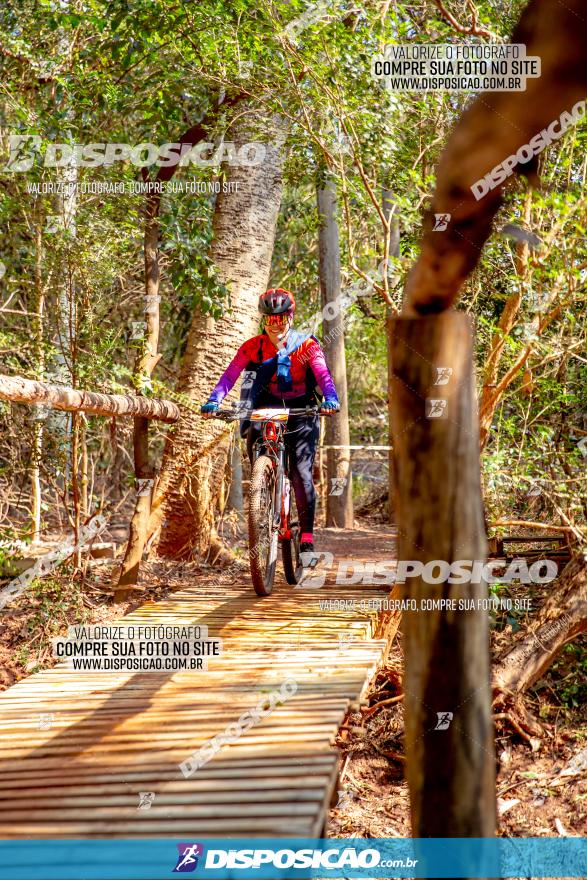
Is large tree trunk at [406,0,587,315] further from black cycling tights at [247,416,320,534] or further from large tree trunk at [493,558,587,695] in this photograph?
large tree trunk at [493,558,587,695]

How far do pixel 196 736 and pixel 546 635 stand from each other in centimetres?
304

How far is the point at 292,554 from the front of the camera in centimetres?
617

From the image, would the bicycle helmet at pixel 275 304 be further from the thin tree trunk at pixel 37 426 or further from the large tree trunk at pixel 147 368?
the thin tree trunk at pixel 37 426

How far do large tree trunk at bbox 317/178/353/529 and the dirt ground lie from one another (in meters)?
4.37

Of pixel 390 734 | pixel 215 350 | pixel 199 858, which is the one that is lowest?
pixel 390 734

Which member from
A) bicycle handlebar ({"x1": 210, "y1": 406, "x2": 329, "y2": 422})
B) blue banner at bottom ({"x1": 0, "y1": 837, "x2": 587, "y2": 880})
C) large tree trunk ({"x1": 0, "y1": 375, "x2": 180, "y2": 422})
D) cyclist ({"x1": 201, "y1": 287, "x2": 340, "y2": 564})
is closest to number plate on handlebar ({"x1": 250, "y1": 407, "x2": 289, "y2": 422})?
bicycle handlebar ({"x1": 210, "y1": 406, "x2": 329, "y2": 422})

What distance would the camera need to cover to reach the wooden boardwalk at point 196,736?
2.89 meters

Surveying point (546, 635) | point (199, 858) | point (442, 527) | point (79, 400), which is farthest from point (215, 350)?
point (199, 858)

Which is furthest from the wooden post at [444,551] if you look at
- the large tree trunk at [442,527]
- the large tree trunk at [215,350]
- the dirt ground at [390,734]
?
the large tree trunk at [215,350]

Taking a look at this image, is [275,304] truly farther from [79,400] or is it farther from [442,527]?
[442,527]

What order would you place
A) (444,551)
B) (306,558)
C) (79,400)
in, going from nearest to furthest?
(444,551) < (79,400) < (306,558)

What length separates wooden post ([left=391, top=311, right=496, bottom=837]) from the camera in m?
Answer: 2.71

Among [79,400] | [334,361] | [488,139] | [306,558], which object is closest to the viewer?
[488,139]

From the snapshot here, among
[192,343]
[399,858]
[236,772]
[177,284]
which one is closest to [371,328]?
[192,343]
